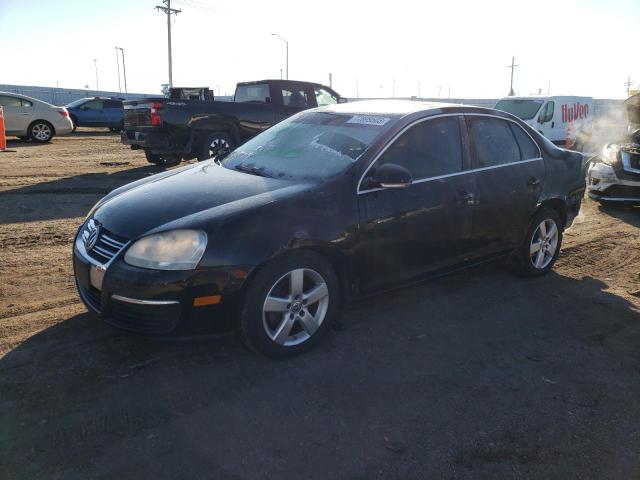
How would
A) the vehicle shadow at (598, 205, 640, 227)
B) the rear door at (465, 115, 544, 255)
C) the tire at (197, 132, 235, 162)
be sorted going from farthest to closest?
the tire at (197, 132, 235, 162), the vehicle shadow at (598, 205, 640, 227), the rear door at (465, 115, 544, 255)

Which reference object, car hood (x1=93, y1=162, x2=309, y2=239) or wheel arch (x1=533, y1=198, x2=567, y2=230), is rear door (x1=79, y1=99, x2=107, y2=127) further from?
wheel arch (x1=533, y1=198, x2=567, y2=230)

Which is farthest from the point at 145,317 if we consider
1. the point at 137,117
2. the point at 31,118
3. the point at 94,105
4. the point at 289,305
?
the point at 94,105

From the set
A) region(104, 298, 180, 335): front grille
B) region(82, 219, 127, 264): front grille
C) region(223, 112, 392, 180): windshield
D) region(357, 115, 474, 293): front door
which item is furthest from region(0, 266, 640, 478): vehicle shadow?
region(223, 112, 392, 180): windshield

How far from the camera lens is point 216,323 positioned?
3141mm

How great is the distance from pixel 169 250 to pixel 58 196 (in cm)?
637

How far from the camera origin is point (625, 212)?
27.9 ft

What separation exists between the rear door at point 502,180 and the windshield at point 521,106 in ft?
39.8

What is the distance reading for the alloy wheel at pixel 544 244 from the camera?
16.7 ft

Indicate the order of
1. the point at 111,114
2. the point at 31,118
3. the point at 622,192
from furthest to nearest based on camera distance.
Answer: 1. the point at 111,114
2. the point at 31,118
3. the point at 622,192

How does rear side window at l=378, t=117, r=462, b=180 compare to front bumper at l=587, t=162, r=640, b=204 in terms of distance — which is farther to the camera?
front bumper at l=587, t=162, r=640, b=204

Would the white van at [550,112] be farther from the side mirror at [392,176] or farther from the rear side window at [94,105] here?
the rear side window at [94,105]

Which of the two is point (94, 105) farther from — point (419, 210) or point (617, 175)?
point (419, 210)

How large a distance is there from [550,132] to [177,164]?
11538mm

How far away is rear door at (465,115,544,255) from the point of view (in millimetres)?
4441
